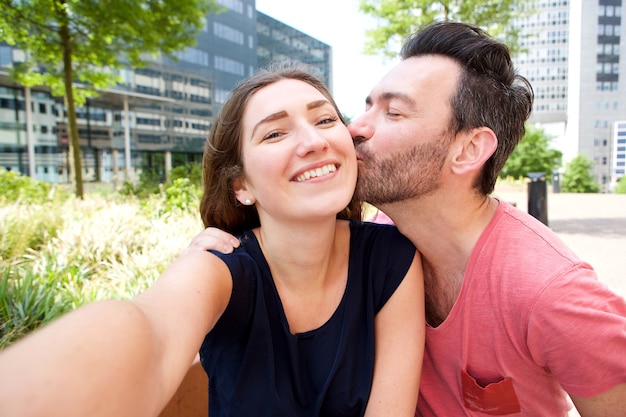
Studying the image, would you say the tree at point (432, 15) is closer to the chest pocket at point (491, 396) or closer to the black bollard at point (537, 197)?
the black bollard at point (537, 197)

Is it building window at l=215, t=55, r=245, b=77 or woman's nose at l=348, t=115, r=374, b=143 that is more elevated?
building window at l=215, t=55, r=245, b=77

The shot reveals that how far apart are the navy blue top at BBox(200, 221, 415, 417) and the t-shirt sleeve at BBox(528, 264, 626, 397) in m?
0.52

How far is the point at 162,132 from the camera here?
1916 inches

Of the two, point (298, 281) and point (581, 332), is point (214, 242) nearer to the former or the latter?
point (298, 281)

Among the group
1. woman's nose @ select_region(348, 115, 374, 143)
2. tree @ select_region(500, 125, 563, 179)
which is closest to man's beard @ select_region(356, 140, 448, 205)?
woman's nose @ select_region(348, 115, 374, 143)

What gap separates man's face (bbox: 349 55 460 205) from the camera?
2125 millimetres

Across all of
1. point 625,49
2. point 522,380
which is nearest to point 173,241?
point 522,380

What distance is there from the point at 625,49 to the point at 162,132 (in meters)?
95.8

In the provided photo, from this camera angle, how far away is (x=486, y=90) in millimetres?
2221

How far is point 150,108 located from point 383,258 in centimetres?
4940

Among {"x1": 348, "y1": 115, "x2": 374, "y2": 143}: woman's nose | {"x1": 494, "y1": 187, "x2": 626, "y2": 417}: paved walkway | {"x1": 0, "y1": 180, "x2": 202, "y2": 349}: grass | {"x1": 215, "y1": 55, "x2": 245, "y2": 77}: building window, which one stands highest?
{"x1": 215, "y1": 55, "x2": 245, "y2": 77}: building window

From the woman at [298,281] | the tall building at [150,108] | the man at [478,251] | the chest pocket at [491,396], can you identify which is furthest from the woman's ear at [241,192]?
the tall building at [150,108]

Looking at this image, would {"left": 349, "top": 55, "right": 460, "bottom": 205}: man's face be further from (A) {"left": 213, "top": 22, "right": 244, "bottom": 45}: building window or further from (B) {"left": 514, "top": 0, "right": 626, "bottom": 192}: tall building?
(B) {"left": 514, "top": 0, "right": 626, "bottom": 192}: tall building

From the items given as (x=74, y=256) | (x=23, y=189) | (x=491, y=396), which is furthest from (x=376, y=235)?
(x=23, y=189)
